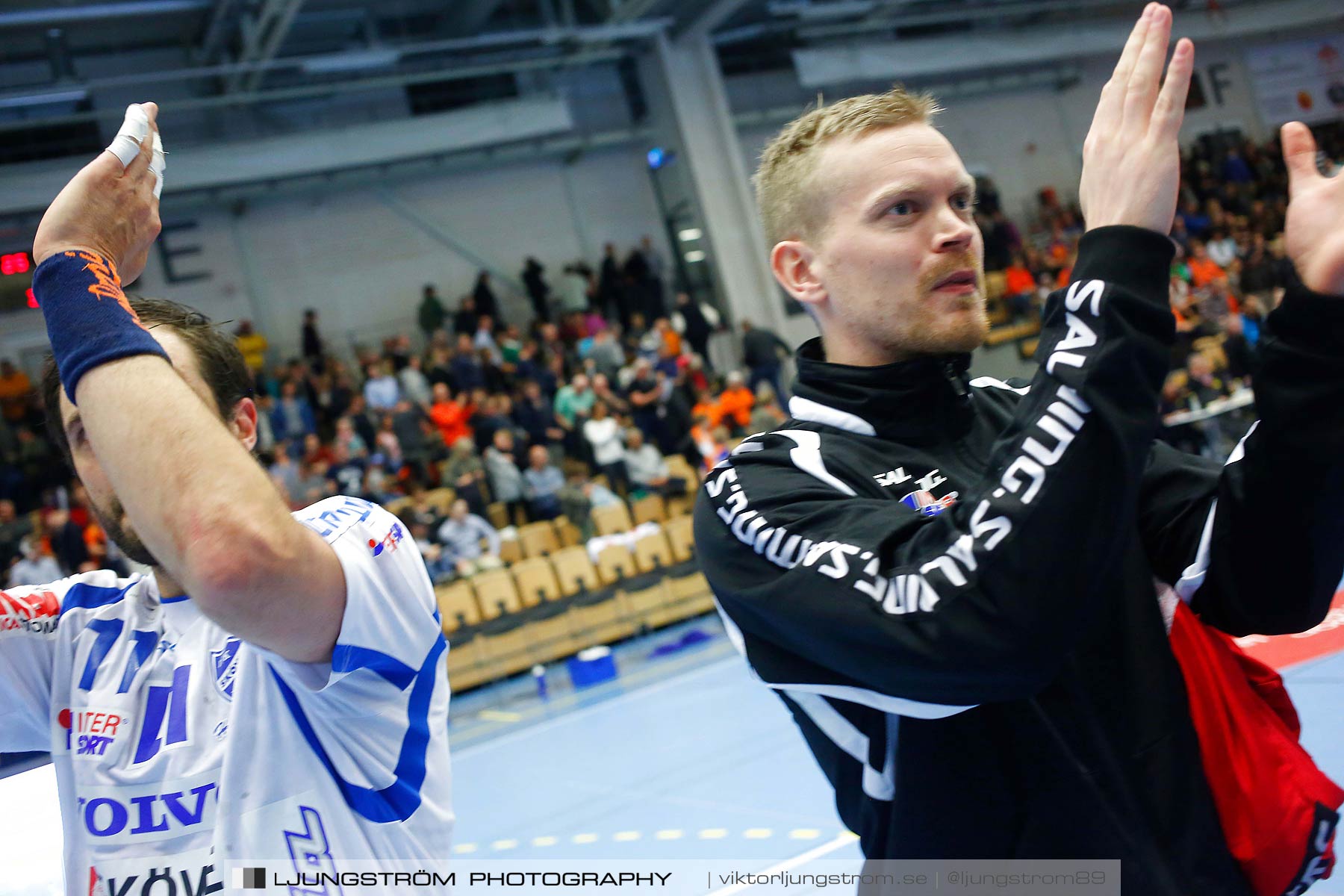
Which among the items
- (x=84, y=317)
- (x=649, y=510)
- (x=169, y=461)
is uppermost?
(x=84, y=317)

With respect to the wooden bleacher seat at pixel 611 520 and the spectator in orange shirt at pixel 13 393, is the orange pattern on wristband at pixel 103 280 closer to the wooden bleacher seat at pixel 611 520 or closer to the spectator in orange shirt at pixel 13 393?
the wooden bleacher seat at pixel 611 520

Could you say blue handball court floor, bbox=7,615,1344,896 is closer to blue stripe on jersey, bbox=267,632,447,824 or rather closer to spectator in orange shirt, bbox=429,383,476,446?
blue stripe on jersey, bbox=267,632,447,824

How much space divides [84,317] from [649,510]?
10.8 metres

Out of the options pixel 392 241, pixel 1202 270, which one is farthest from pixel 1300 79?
pixel 392 241

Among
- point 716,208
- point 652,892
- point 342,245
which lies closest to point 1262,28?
point 716,208

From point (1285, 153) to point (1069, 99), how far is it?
21175 mm

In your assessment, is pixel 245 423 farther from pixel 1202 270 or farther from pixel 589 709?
pixel 1202 270

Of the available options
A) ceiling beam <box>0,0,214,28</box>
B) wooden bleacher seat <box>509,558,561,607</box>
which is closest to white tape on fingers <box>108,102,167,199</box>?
wooden bleacher seat <box>509,558,561,607</box>

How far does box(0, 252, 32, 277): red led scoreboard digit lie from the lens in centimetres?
140

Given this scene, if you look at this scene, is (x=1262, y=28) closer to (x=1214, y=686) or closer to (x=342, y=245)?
(x=342, y=245)

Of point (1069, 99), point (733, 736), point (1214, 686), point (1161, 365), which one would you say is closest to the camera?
point (1161, 365)

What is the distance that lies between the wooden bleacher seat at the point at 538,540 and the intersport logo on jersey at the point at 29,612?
9.56m

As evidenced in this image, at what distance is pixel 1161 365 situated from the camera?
3.52ft

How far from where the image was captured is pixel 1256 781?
1253mm
